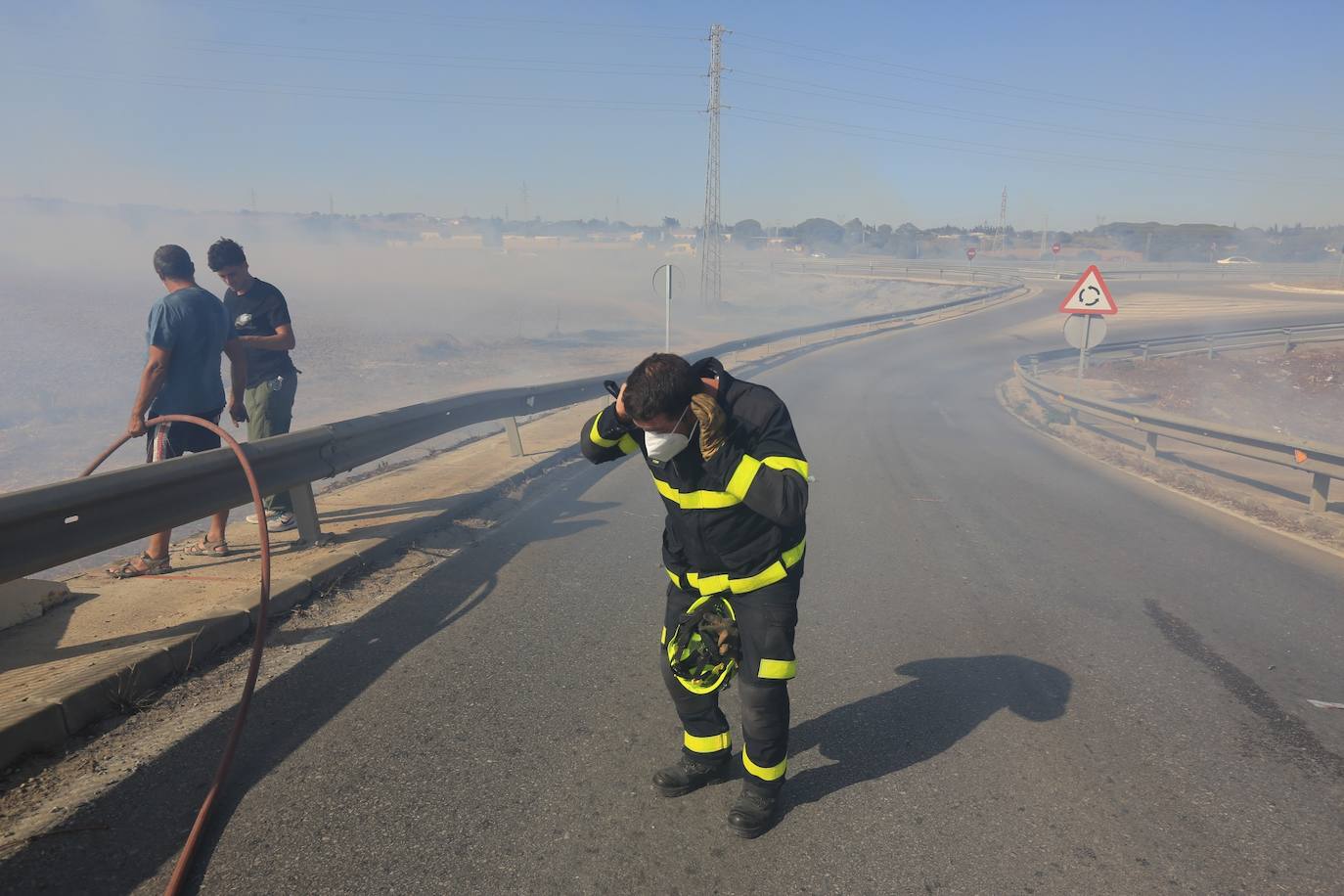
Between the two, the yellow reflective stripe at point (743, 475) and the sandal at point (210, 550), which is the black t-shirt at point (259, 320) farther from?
the yellow reflective stripe at point (743, 475)

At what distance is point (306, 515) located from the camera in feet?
18.6

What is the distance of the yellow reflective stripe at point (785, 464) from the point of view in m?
2.84

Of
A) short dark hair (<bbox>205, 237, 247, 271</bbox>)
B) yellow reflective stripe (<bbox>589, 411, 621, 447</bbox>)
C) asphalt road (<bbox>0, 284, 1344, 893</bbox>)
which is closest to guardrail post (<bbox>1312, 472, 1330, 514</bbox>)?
asphalt road (<bbox>0, 284, 1344, 893</bbox>)

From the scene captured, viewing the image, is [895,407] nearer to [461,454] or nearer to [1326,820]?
[461,454]

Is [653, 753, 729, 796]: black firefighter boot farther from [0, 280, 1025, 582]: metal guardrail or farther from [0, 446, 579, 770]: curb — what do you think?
[0, 280, 1025, 582]: metal guardrail

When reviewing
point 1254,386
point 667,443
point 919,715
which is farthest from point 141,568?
point 1254,386

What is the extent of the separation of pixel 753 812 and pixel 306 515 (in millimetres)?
3943

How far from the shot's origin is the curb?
313 centimetres

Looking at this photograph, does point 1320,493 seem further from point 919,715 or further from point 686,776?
point 686,776

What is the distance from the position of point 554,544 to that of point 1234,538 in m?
5.92

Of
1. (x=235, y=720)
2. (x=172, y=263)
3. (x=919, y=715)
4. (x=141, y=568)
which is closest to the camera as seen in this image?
(x=235, y=720)

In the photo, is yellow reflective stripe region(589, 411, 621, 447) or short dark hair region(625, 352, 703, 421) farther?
yellow reflective stripe region(589, 411, 621, 447)

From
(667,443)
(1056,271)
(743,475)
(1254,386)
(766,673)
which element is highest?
(1056,271)

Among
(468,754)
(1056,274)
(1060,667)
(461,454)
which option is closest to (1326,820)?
(1060,667)
